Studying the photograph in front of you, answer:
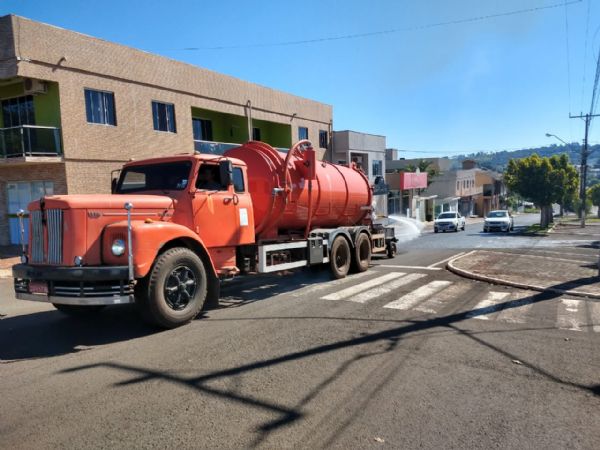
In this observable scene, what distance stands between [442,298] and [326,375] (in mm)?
4564

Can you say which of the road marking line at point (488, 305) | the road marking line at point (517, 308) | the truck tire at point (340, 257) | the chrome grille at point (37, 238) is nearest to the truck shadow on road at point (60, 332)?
the chrome grille at point (37, 238)

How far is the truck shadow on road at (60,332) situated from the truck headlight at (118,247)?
124 cm

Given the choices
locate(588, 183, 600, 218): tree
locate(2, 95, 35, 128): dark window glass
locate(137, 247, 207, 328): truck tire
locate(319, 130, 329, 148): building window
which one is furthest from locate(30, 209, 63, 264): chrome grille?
locate(588, 183, 600, 218): tree

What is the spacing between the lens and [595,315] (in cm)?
725

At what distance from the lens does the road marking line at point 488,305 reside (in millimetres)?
7286

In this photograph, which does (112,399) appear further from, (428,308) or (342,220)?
(342,220)

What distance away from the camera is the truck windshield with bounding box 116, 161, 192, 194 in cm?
759

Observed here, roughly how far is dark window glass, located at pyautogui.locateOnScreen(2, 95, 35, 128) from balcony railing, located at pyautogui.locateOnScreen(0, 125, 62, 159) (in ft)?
4.63

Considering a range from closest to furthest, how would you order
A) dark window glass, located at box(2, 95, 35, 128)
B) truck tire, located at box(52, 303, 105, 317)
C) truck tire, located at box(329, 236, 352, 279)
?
truck tire, located at box(52, 303, 105, 317) → truck tire, located at box(329, 236, 352, 279) → dark window glass, located at box(2, 95, 35, 128)

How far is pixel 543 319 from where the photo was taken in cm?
705

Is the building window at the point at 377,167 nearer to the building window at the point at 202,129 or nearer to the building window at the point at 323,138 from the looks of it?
the building window at the point at 323,138

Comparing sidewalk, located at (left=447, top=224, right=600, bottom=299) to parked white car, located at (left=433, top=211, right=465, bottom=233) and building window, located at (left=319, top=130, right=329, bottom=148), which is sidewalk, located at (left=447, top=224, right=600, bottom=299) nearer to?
parked white car, located at (left=433, top=211, right=465, bottom=233)

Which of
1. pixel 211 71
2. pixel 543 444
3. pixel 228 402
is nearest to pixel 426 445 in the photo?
pixel 543 444

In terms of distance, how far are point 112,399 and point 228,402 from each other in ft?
3.70
